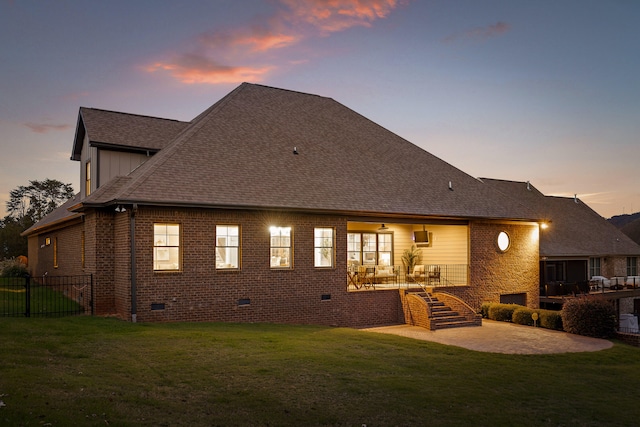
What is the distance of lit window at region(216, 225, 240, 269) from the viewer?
17594 millimetres

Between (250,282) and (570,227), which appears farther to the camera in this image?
(570,227)

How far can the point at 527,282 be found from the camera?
25.6 m

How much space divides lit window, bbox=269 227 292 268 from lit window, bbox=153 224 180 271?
3444 millimetres

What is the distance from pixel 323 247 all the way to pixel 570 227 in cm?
2309

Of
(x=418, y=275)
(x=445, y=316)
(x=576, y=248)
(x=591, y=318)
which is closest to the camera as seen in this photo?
(x=591, y=318)

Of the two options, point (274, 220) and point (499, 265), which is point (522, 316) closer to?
point (499, 265)

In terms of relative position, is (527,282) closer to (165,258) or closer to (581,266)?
(581,266)

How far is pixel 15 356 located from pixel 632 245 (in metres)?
39.3

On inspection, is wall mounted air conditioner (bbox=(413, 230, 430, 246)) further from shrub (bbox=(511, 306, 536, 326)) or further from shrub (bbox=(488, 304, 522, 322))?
shrub (bbox=(511, 306, 536, 326))

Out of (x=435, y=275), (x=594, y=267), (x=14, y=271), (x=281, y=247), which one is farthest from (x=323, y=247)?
(x=14, y=271)

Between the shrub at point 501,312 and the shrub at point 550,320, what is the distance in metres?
1.30

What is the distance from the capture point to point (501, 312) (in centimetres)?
2230

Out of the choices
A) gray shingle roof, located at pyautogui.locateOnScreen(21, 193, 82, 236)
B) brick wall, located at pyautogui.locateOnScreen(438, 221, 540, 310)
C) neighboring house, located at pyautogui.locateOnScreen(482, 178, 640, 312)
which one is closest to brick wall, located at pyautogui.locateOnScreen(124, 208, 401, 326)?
brick wall, located at pyautogui.locateOnScreen(438, 221, 540, 310)

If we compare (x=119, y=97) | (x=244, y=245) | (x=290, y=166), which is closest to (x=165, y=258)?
(x=244, y=245)
